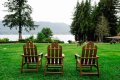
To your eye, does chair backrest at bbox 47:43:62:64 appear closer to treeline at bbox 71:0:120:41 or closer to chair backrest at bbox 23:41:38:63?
chair backrest at bbox 23:41:38:63

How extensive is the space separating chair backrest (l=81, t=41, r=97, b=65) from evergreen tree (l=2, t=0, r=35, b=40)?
170ft

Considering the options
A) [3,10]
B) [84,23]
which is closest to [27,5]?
[3,10]

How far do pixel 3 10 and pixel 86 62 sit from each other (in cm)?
5637

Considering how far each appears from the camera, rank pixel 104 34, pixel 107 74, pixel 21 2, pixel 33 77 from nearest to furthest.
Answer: pixel 33 77, pixel 107 74, pixel 21 2, pixel 104 34

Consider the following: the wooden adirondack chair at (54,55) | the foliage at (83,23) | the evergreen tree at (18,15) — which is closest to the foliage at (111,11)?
the foliage at (83,23)

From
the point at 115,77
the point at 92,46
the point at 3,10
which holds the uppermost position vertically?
the point at 3,10

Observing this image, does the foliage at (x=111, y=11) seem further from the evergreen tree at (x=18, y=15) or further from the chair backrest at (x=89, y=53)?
the chair backrest at (x=89, y=53)

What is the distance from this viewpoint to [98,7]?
82375mm

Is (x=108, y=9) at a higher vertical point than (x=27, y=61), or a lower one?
higher

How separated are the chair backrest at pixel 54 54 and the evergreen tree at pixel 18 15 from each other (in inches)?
2019

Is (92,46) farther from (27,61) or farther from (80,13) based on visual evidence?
(80,13)

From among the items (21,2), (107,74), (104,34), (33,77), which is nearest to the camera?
(33,77)

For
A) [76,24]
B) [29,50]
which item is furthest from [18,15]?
[29,50]

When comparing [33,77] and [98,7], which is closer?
[33,77]
